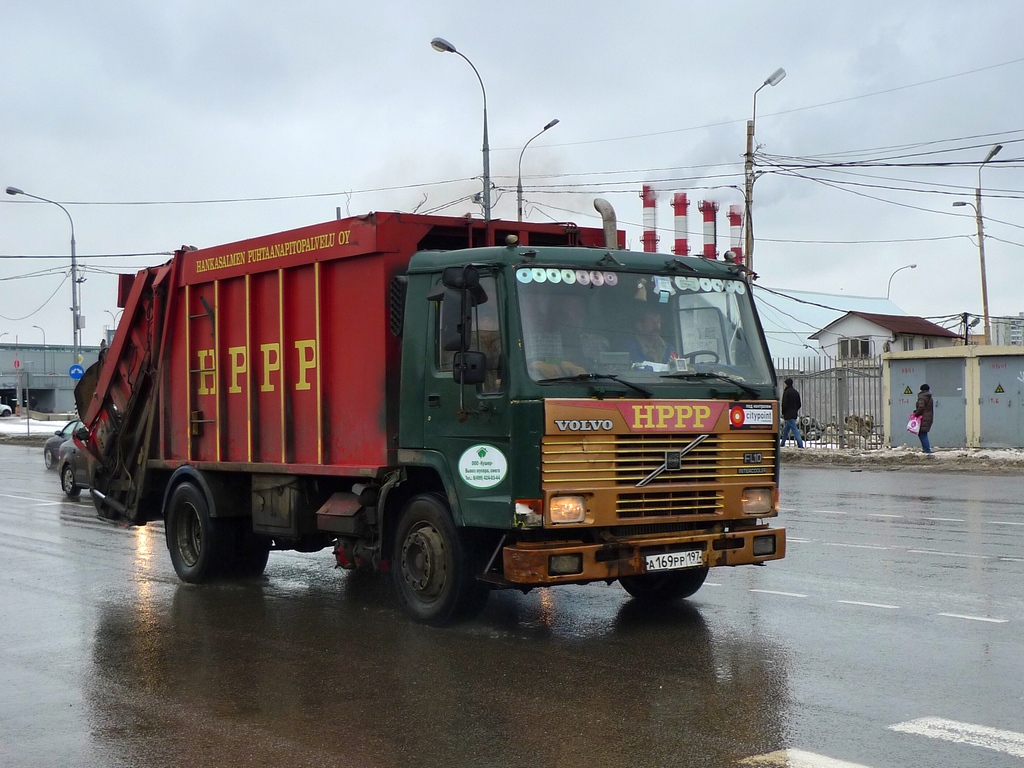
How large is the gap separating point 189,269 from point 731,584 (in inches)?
228

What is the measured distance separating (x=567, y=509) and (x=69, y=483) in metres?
16.1

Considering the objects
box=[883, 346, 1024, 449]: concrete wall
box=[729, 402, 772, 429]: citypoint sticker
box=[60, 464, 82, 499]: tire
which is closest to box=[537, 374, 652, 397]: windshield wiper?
box=[729, 402, 772, 429]: citypoint sticker

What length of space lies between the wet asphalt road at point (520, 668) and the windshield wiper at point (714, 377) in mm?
1650

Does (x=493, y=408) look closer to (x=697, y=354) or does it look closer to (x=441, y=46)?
(x=697, y=354)

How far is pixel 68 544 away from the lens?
542 inches

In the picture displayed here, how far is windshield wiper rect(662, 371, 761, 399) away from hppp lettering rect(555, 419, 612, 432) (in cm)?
67

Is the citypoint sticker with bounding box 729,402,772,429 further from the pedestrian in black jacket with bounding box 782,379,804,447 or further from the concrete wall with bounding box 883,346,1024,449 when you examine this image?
the concrete wall with bounding box 883,346,1024,449

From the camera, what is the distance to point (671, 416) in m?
7.73

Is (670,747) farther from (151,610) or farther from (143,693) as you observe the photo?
(151,610)

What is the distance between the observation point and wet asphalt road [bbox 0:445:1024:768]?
5434 mm

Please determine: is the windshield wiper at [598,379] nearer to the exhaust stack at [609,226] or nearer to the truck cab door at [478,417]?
the truck cab door at [478,417]

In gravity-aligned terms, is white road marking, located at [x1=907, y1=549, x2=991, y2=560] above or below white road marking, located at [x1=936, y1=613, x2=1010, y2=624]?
above

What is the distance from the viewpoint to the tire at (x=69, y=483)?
20766mm

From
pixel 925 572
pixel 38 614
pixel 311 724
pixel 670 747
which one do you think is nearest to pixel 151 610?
pixel 38 614
